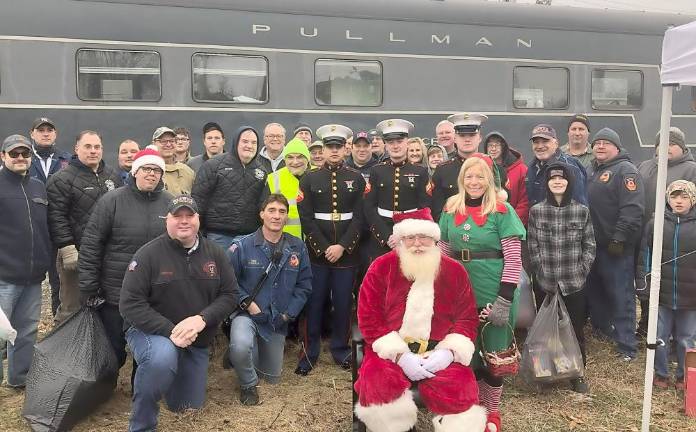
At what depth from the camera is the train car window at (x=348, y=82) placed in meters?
7.89

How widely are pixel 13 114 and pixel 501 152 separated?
5484 mm

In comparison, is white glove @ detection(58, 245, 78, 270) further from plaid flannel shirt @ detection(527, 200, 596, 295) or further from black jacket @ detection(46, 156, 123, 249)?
plaid flannel shirt @ detection(527, 200, 596, 295)

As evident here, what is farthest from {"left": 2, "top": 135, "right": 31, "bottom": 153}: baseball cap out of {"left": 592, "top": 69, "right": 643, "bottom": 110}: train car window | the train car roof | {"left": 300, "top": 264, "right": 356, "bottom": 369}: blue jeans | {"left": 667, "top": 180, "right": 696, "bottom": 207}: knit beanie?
{"left": 592, "top": 69, "right": 643, "bottom": 110}: train car window

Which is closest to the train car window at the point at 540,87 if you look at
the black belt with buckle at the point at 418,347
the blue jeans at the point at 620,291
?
the blue jeans at the point at 620,291

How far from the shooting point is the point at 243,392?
14.0ft

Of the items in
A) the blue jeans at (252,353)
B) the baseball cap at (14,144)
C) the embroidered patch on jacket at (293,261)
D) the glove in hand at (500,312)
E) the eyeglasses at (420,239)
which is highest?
the baseball cap at (14,144)

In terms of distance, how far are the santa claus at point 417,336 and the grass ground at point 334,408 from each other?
28.0 inches

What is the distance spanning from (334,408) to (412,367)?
113 cm

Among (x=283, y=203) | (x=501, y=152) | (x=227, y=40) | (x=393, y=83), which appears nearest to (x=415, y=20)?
(x=393, y=83)

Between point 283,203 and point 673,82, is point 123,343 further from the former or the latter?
point 673,82

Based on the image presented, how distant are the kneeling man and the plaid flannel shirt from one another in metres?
Result: 2.33

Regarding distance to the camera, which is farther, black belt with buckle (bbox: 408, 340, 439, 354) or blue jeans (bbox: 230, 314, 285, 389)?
blue jeans (bbox: 230, 314, 285, 389)

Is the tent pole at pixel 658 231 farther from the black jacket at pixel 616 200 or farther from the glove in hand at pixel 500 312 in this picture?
the black jacket at pixel 616 200

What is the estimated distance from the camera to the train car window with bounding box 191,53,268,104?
7.45 metres
